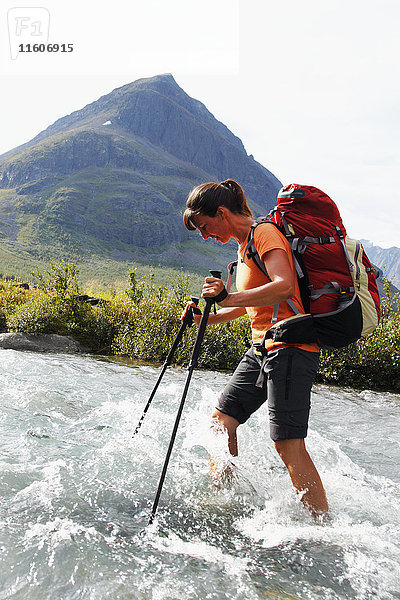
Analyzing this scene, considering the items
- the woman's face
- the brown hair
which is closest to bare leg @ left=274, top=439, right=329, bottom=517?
the woman's face

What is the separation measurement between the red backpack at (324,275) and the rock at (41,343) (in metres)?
11.2

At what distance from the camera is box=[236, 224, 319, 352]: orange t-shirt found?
3.45 meters

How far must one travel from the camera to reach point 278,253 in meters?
3.38

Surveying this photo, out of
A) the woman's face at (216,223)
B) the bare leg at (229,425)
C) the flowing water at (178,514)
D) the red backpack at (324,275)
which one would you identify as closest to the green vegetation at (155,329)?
the flowing water at (178,514)

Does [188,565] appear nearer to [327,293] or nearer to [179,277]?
[327,293]

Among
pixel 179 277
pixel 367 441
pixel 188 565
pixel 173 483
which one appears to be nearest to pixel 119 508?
pixel 173 483

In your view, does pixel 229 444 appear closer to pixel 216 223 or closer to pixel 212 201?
pixel 216 223

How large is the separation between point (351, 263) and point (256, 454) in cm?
343

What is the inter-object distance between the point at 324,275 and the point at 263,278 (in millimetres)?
488

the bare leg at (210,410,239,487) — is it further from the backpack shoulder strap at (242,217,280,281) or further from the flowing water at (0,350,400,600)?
the backpack shoulder strap at (242,217,280,281)

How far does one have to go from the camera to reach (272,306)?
3.76 metres

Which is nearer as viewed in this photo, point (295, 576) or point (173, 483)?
point (295, 576)

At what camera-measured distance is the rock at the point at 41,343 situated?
13.5 meters

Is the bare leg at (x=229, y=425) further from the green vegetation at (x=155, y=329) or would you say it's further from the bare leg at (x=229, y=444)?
the green vegetation at (x=155, y=329)
